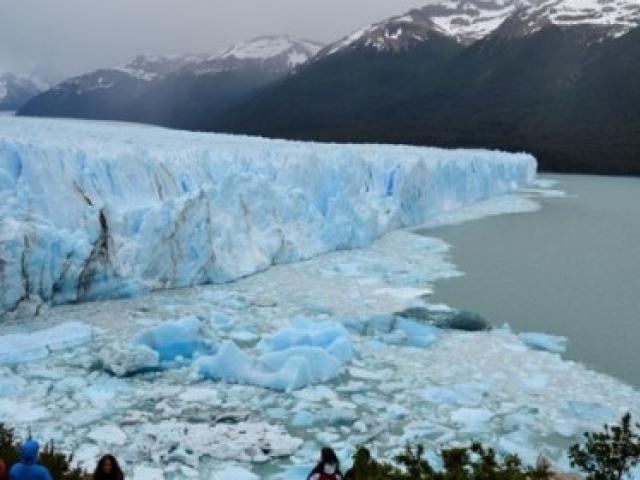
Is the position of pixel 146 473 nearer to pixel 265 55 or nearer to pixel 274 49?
pixel 265 55

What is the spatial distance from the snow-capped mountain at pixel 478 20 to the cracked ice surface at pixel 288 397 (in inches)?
3080

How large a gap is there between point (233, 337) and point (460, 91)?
74.3 metres

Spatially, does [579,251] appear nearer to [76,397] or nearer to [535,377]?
[535,377]

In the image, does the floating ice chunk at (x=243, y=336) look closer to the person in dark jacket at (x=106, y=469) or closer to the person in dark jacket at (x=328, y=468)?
the person in dark jacket at (x=328, y=468)

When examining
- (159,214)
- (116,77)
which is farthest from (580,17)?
(116,77)

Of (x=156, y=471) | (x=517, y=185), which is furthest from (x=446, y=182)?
(x=156, y=471)

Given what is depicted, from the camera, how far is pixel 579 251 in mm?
15711

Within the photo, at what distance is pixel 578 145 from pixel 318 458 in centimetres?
5224

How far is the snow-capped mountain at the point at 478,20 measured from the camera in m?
81.2

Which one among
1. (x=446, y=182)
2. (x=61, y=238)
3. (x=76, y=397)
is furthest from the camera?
(x=446, y=182)

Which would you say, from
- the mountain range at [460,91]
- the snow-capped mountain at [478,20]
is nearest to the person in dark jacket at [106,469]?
the mountain range at [460,91]

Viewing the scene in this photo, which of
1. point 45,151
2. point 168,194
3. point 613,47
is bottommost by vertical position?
point 168,194

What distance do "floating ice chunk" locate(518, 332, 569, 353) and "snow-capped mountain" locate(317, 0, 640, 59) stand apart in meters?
77.1

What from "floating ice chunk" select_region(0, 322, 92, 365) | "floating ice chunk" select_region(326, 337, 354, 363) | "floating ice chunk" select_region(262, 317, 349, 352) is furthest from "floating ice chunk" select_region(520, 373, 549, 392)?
"floating ice chunk" select_region(0, 322, 92, 365)
